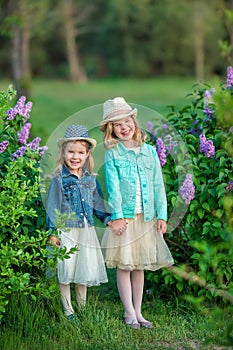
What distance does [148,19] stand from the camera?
49.7 meters

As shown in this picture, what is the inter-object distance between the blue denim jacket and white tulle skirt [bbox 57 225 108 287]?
0.24 ft

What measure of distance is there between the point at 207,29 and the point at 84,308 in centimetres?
4497

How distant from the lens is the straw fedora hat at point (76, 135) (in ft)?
15.5

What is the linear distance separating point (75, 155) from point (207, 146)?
0.96 meters

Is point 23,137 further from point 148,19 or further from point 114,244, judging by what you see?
point 148,19

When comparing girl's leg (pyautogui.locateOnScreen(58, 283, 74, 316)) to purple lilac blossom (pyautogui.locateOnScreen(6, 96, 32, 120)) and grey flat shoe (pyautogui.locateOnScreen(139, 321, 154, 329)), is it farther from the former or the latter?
purple lilac blossom (pyautogui.locateOnScreen(6, 96, 32, 120))

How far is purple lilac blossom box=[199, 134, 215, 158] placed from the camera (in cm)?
500

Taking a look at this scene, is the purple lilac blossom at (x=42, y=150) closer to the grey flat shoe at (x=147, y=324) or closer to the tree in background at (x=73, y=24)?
the grey flat shoe at (x=147, y=324)

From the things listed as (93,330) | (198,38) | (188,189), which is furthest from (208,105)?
(198,38)

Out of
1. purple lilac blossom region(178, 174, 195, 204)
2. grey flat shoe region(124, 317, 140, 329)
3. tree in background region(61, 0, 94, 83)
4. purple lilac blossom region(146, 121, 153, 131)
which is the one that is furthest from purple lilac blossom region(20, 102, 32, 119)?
tree in background region(61, 0, 94, 83)

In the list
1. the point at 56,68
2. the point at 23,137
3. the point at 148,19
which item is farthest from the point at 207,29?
the point at 23,137

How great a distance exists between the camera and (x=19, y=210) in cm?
430

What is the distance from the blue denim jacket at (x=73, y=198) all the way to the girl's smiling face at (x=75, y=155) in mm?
52

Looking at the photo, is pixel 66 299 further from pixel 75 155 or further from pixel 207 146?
pixel 207 146
